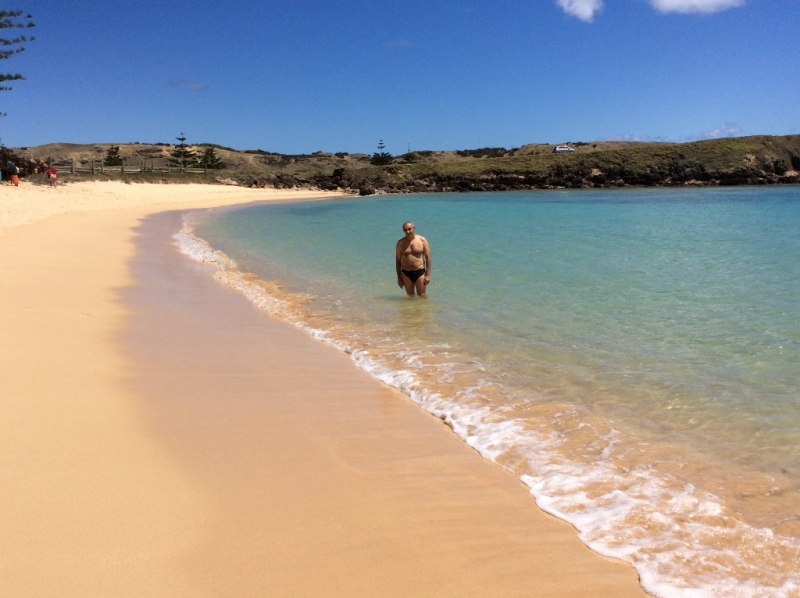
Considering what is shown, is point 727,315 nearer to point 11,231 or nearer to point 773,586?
point 773,586

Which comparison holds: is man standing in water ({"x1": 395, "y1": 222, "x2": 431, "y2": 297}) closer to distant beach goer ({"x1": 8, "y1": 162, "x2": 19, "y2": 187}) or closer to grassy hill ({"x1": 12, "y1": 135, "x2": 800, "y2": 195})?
distant beach goer ({"x1": 8, "y1": 162, "x2": 19, "y2": 187})

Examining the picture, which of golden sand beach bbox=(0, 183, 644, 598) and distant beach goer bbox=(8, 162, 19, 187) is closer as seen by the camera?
golden sand beach bbox=(0, 183, 644, 598)

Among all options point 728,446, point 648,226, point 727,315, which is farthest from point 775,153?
→ point 728,446

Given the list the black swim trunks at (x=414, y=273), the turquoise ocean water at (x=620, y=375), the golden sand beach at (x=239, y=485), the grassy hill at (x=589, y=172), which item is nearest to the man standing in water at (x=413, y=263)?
the black swim trunks at (x=414, y=273)

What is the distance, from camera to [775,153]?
60969 millimetres

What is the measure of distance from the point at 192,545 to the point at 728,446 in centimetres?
338

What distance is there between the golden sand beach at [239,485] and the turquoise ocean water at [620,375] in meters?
0.30

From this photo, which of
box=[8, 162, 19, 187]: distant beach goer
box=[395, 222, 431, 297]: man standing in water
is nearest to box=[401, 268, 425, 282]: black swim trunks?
box=[395, 222, 431, 297]: man standing in water

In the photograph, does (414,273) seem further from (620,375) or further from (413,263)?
(620,375)

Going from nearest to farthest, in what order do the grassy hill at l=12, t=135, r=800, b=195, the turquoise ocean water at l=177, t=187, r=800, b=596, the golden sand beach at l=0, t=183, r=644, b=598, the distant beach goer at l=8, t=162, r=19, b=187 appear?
the golden sand beach at l=0, t=183, r=644, b=598 → the turquoise ocean water at l=177, t=187, r=800, b=596 → the distant beach goer at l=8, t=162, r=19, b=187 → the grassy hill at l=12, t=135, r=800, b=195

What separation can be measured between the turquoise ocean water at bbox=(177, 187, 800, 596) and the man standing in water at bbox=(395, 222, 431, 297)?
0.89ft

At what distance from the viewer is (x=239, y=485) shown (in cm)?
320

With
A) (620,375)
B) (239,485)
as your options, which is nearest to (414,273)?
(620,375)

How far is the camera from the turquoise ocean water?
9.72ft
